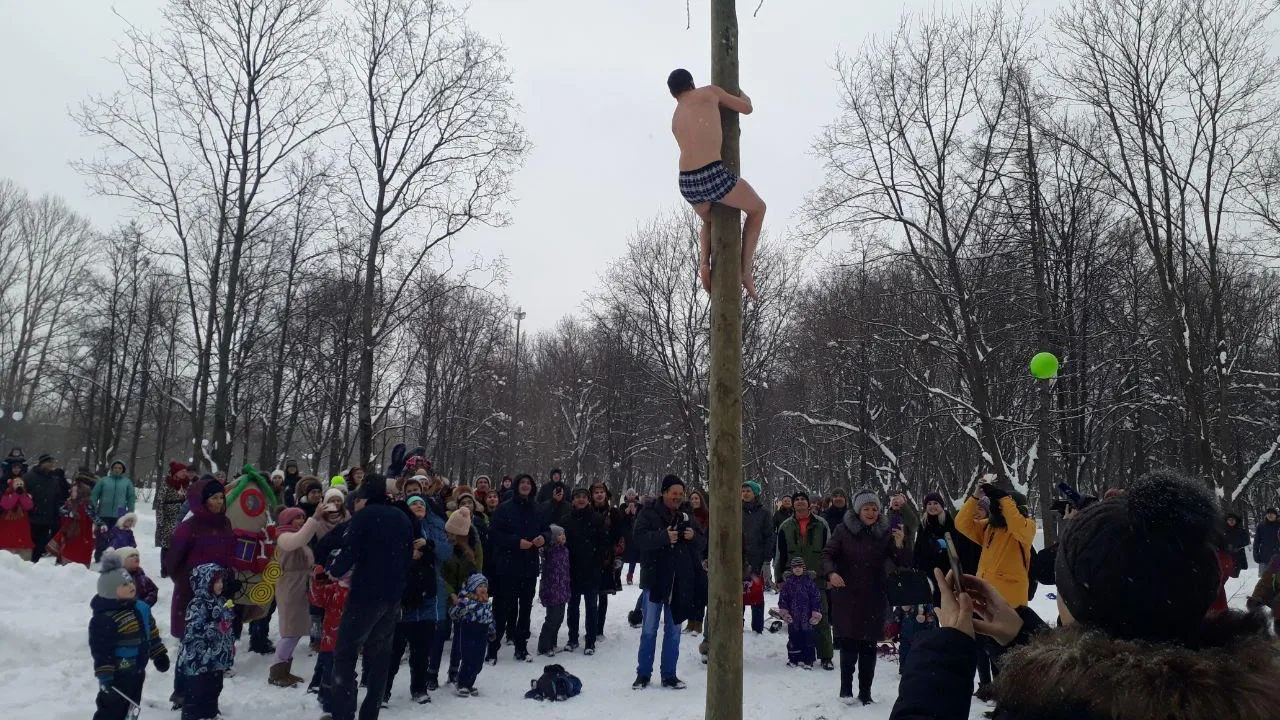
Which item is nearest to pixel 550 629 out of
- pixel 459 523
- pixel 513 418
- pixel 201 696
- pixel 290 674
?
pixel 459 523

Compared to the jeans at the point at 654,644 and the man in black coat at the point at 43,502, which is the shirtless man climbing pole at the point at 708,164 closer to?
the jeans at the point at 654,644

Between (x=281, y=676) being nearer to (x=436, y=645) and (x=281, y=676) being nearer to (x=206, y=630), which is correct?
(x=436, y=645)

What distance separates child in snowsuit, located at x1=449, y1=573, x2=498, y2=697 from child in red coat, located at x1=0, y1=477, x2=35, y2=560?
1050 centimetres

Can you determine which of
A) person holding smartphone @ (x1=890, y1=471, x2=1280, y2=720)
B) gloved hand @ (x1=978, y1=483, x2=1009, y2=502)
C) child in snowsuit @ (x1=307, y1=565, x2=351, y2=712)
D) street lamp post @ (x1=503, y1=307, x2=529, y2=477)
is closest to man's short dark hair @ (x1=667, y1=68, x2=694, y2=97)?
person holding smartphone @ (x1=890, y1=471, x2=1280, y2=720)

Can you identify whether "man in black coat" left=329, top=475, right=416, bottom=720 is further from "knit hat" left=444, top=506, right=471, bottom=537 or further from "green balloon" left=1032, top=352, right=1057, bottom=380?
"green balloon" left=1032, top=352, right=1057, bottom=380

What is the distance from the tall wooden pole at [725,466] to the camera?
4.03 metres

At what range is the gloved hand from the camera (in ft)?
19.9

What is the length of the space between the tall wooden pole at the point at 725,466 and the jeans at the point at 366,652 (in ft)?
11.3

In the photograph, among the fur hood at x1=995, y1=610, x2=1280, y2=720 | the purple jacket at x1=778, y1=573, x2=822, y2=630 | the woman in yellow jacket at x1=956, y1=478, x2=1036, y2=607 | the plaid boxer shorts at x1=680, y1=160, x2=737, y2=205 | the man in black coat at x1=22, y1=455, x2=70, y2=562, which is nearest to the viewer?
the fur hood at x1=995, y1=610, x2=1280, y2=720

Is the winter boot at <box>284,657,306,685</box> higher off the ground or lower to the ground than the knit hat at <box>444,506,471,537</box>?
lower

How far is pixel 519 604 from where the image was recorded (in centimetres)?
962

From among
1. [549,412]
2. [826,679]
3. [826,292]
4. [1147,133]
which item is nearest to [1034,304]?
[1147,133]

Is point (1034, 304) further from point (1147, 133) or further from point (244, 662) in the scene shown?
point (244, 662)

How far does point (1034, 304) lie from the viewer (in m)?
20.6
